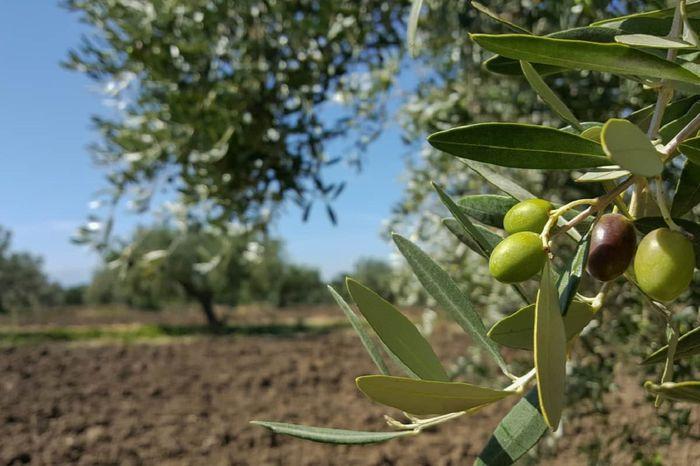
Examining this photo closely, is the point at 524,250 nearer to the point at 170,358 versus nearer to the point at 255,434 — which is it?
the point at 255,434

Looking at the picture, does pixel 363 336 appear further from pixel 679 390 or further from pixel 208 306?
pixel 208 306

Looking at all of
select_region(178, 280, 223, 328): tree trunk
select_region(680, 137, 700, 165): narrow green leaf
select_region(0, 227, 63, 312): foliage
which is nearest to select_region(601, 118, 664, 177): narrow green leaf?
select_region(680, 137, 700, 165): narrow green leaf

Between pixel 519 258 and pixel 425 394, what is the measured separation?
0.11 meters

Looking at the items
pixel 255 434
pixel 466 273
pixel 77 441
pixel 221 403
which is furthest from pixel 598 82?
pixel 221 403

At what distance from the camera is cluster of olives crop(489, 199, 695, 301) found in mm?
427

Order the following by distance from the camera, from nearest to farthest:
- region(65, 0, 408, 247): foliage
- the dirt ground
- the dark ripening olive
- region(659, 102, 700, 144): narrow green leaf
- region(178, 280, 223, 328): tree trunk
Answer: the dark ripening olive, region(659, 102, 700, 144): narrow green leaf, region(65, 0, 408, 247): foliage, the dirt ground, region(178, 280, 223, 328): tree trunk

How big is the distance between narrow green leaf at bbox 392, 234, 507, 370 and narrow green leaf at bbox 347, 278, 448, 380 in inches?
2.1

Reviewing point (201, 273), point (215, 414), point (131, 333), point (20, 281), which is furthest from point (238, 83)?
point (20, 281)

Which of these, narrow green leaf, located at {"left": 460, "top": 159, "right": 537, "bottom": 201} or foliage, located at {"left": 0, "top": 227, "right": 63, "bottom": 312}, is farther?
foliage, located at {"left": 0, "top": 227, "right": 63, "bottom": 312}

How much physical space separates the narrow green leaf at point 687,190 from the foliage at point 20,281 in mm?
29692

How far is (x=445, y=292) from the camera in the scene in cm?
57

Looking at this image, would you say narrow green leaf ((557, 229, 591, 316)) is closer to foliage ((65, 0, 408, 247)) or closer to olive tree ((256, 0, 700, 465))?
olive tree ((256, 0, 700, 465))

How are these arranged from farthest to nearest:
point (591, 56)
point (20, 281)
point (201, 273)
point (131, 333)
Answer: point (20, 281) → point (131, 333) → point (201, 273) → point (591, 56)

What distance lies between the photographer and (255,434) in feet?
19.4
